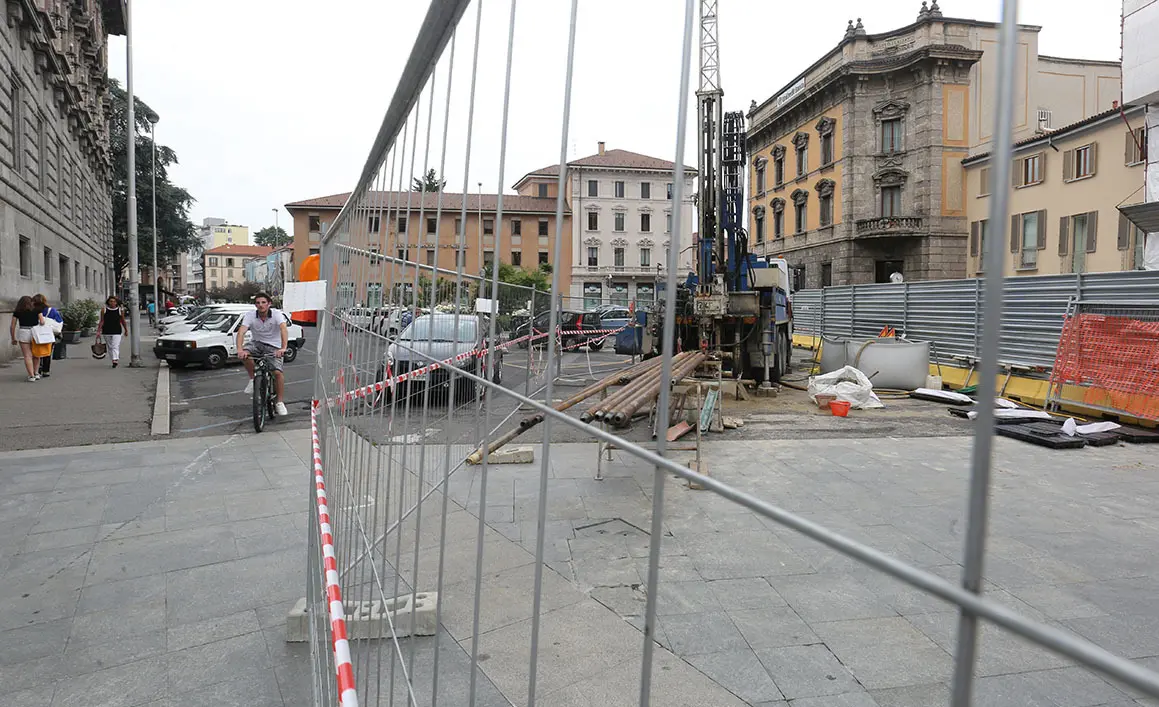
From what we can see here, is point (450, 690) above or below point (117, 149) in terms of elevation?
below

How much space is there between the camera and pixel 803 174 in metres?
35.4

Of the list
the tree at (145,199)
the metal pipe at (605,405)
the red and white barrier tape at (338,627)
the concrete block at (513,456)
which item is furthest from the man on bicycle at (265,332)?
the tree at (145,199)

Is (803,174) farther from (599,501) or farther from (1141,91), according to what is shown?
(599,501)

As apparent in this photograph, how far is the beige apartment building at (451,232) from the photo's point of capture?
1.60m

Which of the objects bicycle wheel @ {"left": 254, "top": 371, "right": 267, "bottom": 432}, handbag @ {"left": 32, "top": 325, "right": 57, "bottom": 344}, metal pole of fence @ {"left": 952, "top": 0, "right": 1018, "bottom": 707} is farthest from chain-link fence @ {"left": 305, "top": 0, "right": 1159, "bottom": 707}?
handbag @ {"left": 32, "top": 325, "right": 57, "bottom": 344}

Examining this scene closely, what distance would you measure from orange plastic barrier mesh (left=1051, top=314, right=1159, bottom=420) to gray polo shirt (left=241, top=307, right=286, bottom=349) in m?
10.3

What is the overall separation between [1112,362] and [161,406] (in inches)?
505

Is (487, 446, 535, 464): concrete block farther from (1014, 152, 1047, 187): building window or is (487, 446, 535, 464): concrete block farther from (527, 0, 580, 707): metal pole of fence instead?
(527, 0, 580, 707): metal pole of fence

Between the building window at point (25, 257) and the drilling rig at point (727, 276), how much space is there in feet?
59.1

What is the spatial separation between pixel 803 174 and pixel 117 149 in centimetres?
4292

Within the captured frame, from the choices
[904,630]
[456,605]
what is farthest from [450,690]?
[904,630]

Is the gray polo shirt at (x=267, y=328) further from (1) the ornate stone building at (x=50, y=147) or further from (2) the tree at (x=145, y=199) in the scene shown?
(2) the tree at (x=145, y=199)

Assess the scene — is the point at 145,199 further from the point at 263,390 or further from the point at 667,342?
the point at 667,342

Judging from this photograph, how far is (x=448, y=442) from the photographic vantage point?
6.38 feet
